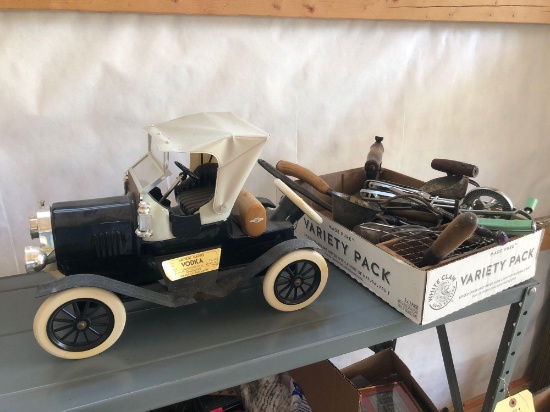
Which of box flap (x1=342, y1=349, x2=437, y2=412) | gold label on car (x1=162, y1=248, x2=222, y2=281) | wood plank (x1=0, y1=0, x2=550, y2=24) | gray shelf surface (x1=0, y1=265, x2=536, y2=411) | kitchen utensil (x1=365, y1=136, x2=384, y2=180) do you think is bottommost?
box flap (x1=342, y1=349, x2=437, y2=412)

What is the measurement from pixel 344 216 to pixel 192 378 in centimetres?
37

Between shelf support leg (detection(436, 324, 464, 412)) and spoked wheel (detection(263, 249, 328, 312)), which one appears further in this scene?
shelf support leg (detection(436, 324, 464, 412))

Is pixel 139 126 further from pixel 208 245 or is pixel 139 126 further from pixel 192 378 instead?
pixel 192 378

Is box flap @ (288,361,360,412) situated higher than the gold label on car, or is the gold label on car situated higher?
the gold label on car

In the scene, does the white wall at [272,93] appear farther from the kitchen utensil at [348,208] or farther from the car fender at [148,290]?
the car fender at [148,290]

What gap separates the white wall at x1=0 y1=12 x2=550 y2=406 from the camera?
2.59 feet

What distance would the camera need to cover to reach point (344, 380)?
0.80 m

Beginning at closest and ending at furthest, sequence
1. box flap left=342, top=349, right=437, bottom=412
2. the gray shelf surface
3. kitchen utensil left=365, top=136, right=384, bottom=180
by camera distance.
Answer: the gray shelf surface, kitchen utensil left=365, top=136, right=384, bottom=180, box flap left=342, top=349, right=437, bottom=412

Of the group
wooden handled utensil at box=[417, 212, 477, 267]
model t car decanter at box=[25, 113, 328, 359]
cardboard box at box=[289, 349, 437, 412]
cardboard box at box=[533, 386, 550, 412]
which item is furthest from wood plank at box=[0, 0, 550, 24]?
cardboard box at box=[533, 386, 550, 412]

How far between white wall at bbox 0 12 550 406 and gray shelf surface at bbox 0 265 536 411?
25cm

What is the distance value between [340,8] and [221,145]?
1.65ft

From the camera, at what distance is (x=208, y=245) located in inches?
25.0

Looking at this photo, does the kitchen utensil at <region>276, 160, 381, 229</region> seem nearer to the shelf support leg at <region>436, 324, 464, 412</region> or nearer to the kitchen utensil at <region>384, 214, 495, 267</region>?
the kitchen utensil at <region>384, 214, 495, 267</region>

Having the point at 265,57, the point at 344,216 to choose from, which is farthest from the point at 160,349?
the point at 265,57
